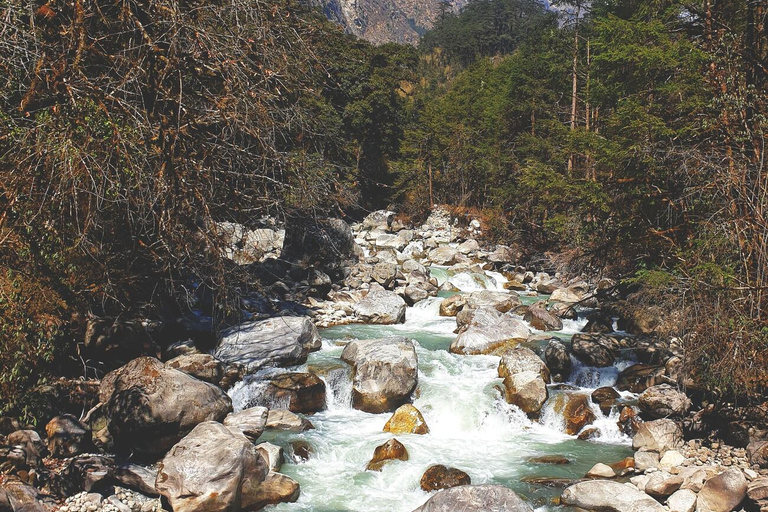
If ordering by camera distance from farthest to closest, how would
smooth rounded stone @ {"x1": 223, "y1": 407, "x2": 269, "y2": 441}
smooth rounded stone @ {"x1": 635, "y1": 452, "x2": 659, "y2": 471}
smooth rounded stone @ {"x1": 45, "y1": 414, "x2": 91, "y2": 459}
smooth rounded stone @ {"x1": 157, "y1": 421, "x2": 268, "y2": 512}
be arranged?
smooth rounded stone @ {"x1": 223, "y1": 407, "x2": 269, "y2": 441}
smooth rounded stone @ {"x1": 635, "y1": 452, "x2": 659, "y2": 471}
smooth rounded stone @ {"x1": 45, "y1": 414, "x2": 91, "y2": 459}
smooth rounded stone @ {"x1": 157, "y1": 421, "x2": 268, "y2": 512}

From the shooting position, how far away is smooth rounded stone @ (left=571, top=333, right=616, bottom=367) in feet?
34.1

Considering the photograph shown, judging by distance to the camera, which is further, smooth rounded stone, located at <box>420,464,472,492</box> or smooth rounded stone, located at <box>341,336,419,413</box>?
smooth rounded stone, located at <box>341,336,419,413</box>

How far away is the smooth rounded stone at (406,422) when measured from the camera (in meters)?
8.44

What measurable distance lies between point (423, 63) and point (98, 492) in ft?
243

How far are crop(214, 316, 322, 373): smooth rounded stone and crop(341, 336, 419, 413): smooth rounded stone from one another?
1370mm

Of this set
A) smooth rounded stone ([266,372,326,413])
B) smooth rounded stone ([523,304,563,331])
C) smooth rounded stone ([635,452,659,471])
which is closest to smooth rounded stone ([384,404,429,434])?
smooth rounded stone ([266,372,326,413])

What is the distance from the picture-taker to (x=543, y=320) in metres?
13.5

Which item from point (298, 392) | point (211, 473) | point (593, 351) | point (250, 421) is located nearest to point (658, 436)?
point (593, 351)

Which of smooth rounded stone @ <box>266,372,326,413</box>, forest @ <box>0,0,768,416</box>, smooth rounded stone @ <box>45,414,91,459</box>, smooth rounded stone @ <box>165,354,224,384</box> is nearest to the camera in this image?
forest @ <box>0,0,768,416</box>

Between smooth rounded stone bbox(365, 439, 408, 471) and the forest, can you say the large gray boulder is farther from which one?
smooth rounded stone bbox(365, 439, 408, 471)

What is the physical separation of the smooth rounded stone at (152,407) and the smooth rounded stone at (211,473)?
0.68 meters

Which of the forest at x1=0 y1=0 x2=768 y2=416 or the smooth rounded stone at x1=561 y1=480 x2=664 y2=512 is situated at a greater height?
the forest at x1=0 y1=0 x2=768 y2=416

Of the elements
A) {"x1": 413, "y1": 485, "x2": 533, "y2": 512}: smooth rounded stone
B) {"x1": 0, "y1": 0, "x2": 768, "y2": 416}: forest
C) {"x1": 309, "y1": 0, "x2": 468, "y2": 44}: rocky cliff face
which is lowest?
{"x1": 413, "y1": 485, "x2": 533, "y2": 512}: smooth rounded stone

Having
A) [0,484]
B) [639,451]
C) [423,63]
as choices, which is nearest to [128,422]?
[0,484]
